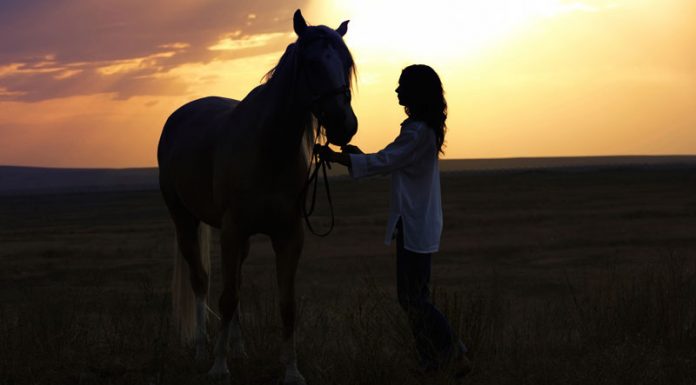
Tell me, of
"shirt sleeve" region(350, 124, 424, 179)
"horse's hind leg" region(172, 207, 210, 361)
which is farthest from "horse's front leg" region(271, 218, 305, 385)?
"horse's hind leg" region(172, 207, 210, 361)

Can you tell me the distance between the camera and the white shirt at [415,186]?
5.25 m

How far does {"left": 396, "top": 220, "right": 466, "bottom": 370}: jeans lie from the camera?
5402mm

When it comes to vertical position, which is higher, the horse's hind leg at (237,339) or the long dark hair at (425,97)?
the long dark hair at (425,97)

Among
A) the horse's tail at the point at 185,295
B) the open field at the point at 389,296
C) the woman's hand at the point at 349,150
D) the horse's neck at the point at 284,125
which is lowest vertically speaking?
the open field at the point at 389,296

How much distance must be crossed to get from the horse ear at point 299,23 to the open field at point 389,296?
1942 mm

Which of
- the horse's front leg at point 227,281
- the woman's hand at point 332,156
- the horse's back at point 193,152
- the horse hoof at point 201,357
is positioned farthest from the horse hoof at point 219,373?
the woman's hand at point 332,156

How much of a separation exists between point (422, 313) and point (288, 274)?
101cm

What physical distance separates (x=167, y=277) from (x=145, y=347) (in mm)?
12367

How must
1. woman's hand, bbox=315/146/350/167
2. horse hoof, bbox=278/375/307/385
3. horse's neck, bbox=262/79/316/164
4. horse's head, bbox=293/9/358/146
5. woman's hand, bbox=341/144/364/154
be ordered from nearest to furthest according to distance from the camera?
horse's head, bbox=293/9/358/146, woman's hand, bbox=315/146/350/167, woman's hand, bbox=341/144/364/154, horse's neck, bbox=262/79/316/164, horse hoof, bbox=278/375/307/385

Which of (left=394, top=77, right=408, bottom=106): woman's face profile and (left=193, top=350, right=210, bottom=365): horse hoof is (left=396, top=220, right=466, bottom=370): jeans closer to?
(left=394, top=77, right=408, bottom=106): woman's face profile

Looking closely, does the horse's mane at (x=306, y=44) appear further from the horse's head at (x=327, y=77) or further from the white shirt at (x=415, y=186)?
the white shirt at (x=415, y=186)

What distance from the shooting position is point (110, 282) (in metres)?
19.1

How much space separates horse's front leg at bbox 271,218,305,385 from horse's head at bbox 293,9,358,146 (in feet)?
3.22

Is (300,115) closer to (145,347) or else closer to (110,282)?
(145,347)
